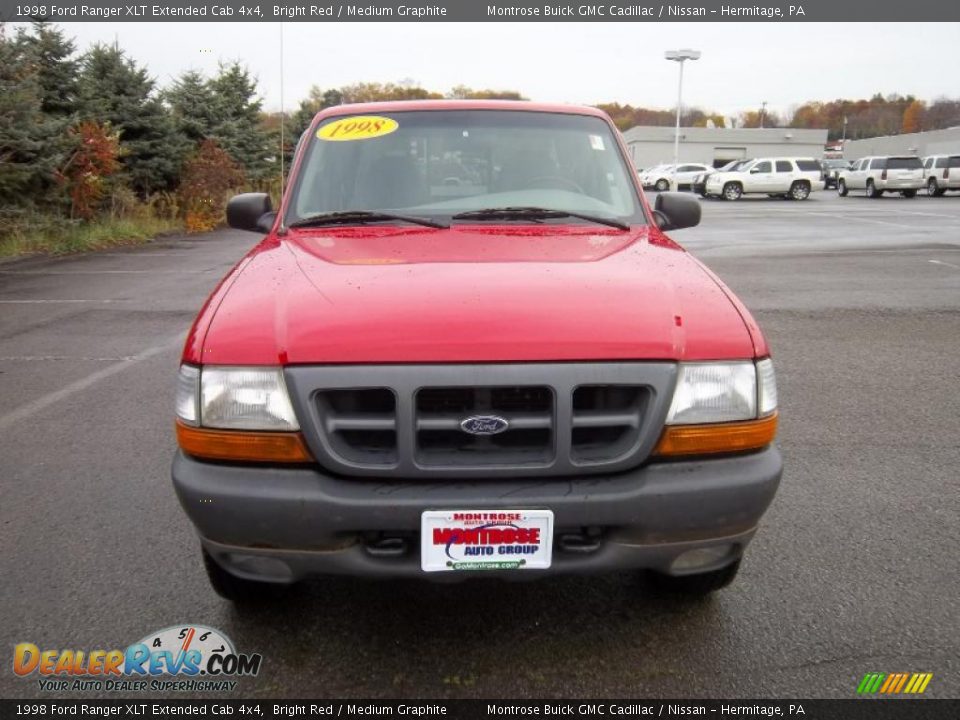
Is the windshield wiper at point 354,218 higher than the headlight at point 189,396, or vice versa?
the windshield wiper at point 354,218

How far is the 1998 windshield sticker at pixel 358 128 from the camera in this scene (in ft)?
12.3

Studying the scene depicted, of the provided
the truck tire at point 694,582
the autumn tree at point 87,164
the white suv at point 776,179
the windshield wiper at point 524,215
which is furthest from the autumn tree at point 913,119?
the truck tire at point 694,582

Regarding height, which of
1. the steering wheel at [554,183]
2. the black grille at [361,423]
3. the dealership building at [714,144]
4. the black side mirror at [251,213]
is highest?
the dealership building at [714,144]

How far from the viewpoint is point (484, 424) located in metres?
2.17

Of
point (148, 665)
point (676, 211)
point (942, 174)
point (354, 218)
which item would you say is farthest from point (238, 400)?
point (942, 174)

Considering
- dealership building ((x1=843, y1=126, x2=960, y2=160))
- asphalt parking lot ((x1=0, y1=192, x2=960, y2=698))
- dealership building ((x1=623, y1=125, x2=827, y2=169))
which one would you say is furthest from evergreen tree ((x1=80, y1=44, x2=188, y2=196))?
dealership building ((x1=623, y1=125, x2=827, y2=169))

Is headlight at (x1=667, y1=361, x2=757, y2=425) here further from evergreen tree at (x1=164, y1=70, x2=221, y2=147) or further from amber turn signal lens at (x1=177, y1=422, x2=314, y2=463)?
evergreen tree at (x1=164, y1=70, x2=221, y2=147)

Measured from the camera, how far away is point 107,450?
4426 millimetres

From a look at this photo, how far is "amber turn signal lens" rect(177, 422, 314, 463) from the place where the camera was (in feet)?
7.27

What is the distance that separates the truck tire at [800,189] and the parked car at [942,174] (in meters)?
5.86

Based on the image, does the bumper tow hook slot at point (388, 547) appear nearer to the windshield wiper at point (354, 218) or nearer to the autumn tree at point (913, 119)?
the windshield wiper at point (354, 218)

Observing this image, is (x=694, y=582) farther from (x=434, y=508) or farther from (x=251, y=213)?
(x=251, y=213)

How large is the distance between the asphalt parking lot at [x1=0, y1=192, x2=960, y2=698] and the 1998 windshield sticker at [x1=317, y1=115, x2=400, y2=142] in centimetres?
194

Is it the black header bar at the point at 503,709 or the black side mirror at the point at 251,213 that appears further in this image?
the black side mirror at the point at 251,213
